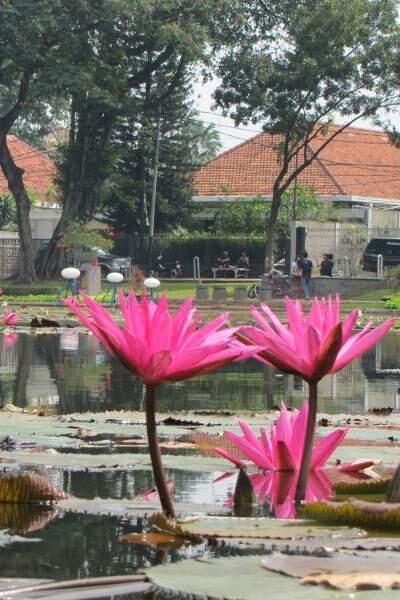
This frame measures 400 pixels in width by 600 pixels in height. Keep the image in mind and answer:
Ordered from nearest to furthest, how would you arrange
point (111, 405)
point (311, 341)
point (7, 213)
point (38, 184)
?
1. point (311, 341)
2. point (111, 405)
3. point (7, 213)
4. point (38, 184)

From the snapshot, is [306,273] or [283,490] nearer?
[283,490]

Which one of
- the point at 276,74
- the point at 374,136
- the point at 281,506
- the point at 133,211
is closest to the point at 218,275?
the point at 133,211

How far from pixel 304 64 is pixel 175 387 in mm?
40267

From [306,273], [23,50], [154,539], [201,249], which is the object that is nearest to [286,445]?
[154,539]

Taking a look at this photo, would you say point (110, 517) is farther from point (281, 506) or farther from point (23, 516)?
point (281, 506)

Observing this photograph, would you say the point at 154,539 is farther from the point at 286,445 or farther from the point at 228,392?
the point at 228,392

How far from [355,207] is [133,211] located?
10.1 m

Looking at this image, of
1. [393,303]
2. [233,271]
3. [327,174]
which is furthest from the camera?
[327,174]

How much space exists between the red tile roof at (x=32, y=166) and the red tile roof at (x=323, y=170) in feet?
52.9

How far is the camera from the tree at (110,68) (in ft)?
158

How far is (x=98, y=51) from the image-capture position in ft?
164

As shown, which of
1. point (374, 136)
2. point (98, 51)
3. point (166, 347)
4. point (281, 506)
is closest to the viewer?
point (166, 347)

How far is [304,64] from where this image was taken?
170 feet

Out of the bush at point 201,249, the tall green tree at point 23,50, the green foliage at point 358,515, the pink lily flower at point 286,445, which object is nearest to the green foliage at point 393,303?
the tall green tree at point 23,50
